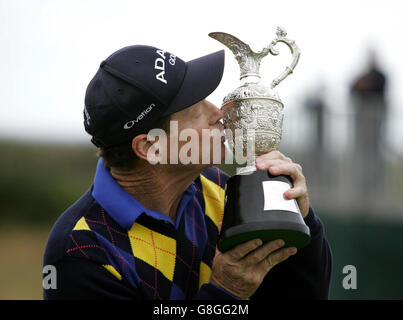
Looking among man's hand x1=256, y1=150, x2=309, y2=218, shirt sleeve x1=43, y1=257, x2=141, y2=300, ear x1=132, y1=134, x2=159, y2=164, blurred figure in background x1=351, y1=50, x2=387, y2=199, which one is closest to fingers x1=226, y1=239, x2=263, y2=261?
man's hand x1=256, y1=150, x2=309, y2=218

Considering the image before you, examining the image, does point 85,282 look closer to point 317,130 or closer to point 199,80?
point 199,80

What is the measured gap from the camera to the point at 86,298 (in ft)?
7.25

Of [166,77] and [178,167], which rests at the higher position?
[166,77]

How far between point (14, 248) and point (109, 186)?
→ 13.1 m

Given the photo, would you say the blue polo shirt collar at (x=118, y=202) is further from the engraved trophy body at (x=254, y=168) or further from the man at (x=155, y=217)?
the engraved trophy body at (x=254, y=168)

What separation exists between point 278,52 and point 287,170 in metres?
0.63

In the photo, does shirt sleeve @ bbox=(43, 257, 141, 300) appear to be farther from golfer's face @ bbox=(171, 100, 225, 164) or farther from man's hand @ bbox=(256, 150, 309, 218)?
man's hand @ bbox=(256, 150, 309, 218)

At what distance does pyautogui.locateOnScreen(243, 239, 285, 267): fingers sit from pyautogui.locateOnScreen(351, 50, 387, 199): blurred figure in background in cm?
526

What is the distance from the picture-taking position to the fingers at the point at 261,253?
2.18 metres

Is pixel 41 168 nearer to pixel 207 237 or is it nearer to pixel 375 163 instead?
pixel 375 163

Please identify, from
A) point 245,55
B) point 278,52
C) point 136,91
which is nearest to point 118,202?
point 136,91

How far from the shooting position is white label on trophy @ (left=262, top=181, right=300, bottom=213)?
7.25 ft
